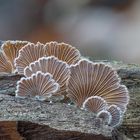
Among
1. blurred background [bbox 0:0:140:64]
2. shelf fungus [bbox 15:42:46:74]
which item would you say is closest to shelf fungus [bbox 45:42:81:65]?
shelf fungus [bbox 15:42:46:74]

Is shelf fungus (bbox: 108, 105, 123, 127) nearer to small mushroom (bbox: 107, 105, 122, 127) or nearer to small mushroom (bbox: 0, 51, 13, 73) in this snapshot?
small mushroom (bbox: 107, 105, 122, 127)

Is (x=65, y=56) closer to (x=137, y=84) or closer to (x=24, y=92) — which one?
(x=24, y=92)

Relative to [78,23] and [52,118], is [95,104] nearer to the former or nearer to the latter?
[52,118]

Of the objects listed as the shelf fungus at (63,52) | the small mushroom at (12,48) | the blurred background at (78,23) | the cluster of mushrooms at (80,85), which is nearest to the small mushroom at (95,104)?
the cluster of mushrooms at (80,85)

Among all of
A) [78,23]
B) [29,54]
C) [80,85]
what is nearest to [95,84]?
[80,85]

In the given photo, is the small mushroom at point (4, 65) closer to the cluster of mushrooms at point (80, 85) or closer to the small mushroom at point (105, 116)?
the cluster of mushrooms at point (80, 85)

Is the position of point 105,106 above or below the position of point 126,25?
below

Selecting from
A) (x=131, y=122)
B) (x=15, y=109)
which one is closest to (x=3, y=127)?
(x=15, y=109)
